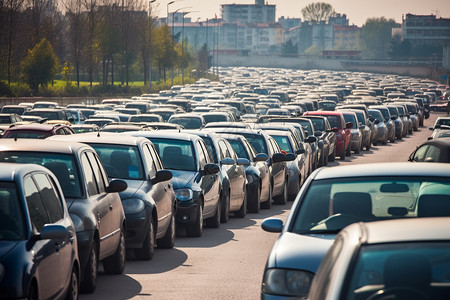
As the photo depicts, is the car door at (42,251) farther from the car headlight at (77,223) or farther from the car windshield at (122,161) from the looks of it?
the car windshield at (122,161)

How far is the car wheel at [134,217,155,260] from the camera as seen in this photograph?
1320 cm

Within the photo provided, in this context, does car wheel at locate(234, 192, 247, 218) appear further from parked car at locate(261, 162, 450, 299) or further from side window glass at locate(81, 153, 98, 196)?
parked car at locate(261, 162, 450, 299)

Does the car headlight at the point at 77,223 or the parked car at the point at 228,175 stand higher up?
the car headlight at the point at 77,223

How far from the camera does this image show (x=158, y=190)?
549 inches

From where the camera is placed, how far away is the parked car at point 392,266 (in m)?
4.45

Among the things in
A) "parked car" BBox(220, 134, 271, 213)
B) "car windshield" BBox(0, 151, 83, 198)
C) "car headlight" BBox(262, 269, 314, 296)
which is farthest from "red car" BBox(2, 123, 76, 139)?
"car headlight" BBox(262, 269, 314, 296)

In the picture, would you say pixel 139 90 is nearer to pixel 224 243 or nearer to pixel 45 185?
pixel 224 243

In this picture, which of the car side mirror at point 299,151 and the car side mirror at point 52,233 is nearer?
the car side mirror at point 52,233

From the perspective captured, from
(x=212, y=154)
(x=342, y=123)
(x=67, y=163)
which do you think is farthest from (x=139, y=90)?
(x=67, y=163)

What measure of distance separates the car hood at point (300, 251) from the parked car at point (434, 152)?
8.17 metres

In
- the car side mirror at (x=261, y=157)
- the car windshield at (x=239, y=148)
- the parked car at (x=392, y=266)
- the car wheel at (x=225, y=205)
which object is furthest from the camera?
the car windshield at (x=239, y=148)

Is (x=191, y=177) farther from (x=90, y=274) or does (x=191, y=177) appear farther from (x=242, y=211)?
(x=90, y=274)

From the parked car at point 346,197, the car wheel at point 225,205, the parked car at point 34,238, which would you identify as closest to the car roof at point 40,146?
the parked car at point 34,238

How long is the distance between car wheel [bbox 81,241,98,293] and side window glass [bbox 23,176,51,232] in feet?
5.65
